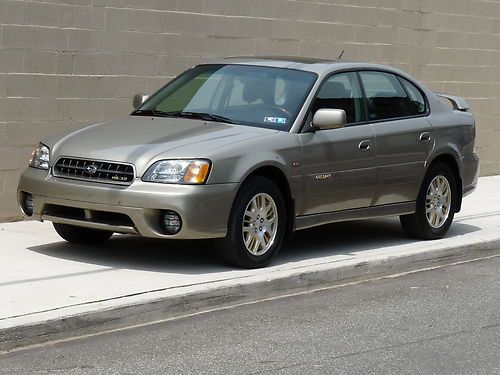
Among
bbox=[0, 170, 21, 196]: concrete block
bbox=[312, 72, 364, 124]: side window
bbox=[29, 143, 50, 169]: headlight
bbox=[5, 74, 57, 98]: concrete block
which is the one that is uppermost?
bbox=[312, 72, 364, 124]: side window

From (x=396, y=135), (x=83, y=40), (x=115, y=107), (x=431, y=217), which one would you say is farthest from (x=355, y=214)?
(x=83, y=40)

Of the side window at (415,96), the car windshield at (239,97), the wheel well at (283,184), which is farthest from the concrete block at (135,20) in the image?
the wheel well at (283,184)

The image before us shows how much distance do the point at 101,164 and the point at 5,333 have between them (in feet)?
6.98

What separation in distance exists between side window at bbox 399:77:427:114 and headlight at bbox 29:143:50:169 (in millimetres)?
3612

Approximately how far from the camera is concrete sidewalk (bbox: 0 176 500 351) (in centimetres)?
714

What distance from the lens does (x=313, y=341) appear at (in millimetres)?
7066

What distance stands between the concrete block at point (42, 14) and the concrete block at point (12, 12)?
56 millimetres

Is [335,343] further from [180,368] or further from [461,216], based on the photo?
[461,216]

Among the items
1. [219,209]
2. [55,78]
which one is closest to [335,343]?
[219,209]

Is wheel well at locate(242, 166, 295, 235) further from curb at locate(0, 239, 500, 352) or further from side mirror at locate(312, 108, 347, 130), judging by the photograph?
side mirror at locate(312, 108, 347, 130)

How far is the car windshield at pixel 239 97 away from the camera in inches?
362

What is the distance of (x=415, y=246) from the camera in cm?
1020

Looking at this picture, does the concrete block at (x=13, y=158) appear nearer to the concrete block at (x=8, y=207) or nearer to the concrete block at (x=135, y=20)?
the concrete block at (x=8, y=207)

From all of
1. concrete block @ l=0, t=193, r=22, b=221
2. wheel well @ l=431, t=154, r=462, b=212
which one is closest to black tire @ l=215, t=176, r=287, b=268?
wheel well @ l=431, t=154, r=462, b=212
